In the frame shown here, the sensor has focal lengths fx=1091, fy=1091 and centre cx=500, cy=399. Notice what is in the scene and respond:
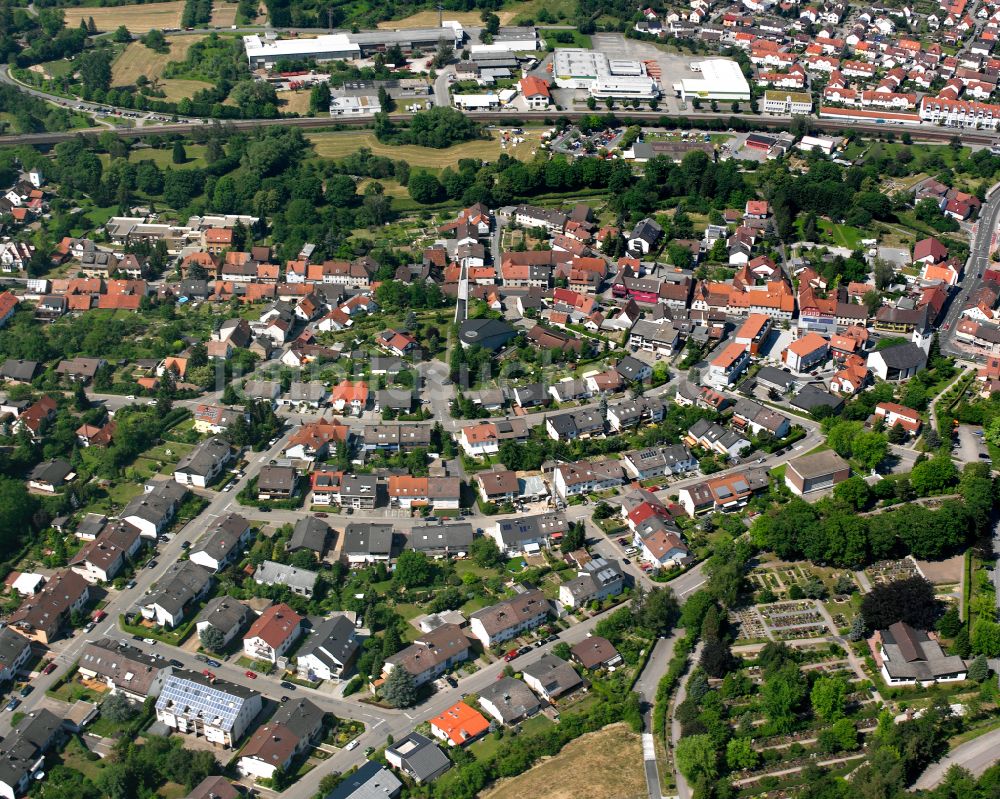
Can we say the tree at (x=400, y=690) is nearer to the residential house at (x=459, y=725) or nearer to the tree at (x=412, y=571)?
the residential house at (x=459, y=725)

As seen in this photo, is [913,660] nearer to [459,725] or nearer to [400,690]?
[459,725]

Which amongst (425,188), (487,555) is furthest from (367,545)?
(425,188)

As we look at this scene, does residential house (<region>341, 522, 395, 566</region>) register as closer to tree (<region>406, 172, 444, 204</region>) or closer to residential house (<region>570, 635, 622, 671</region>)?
residential house (<region>570, 635, 622, 671</region>)

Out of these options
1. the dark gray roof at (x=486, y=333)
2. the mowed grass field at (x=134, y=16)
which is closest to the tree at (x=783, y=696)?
the dark gray roof at (x=486, y=333)

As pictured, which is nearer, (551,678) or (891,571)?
(551,678)

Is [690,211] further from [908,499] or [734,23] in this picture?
[734,23]

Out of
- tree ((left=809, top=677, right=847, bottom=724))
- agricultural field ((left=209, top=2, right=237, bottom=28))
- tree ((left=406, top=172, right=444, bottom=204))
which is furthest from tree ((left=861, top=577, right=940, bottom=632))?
agricultural field ((left=209, top=2, right=237, bottom=28))
